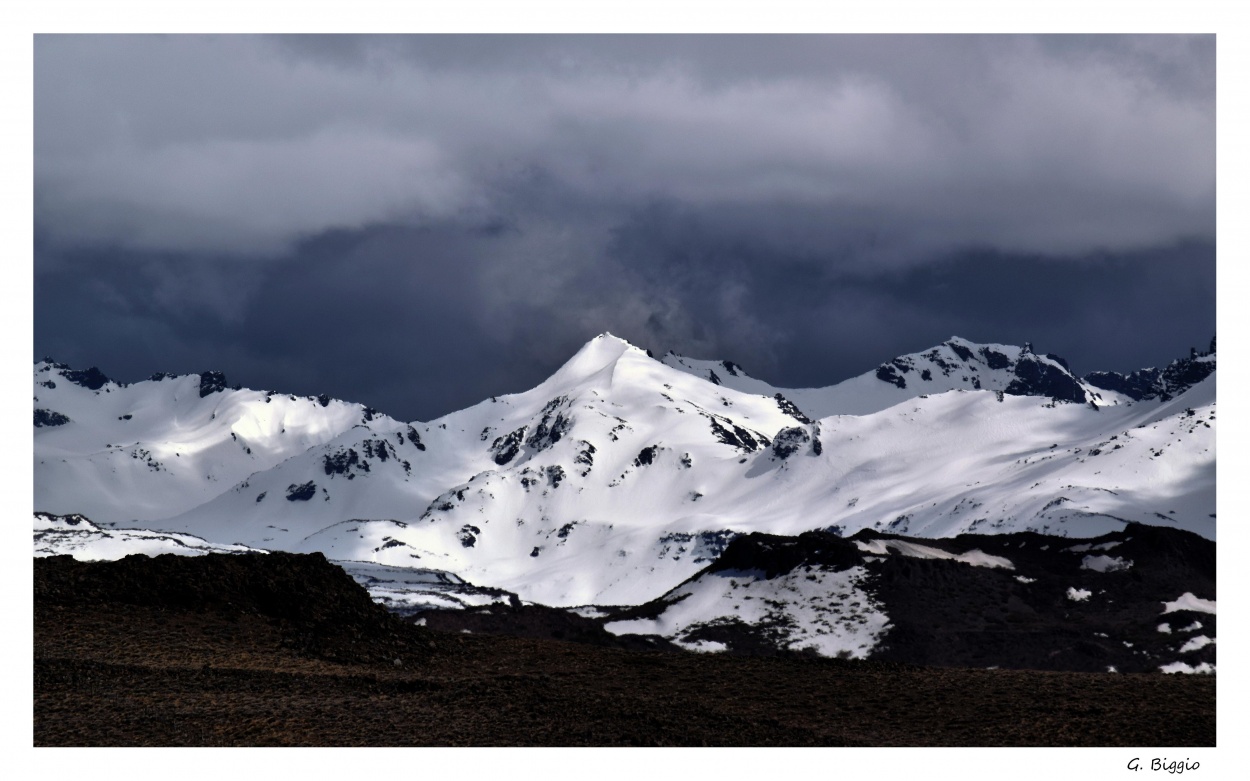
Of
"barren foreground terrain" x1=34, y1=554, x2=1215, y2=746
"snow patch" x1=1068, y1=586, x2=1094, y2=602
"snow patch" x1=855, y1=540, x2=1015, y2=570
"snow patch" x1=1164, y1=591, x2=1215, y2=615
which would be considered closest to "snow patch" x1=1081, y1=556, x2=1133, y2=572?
"snow patch" x1=1068, y1=586, x2=1094, y2=602

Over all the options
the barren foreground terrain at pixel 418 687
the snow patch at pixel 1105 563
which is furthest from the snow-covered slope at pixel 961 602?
the barren foreground terrain at pixel 418 687

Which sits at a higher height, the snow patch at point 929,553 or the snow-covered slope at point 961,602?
the snow patch at point 929,553

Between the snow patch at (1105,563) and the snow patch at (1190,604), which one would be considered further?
the snow patch at (1105,563)

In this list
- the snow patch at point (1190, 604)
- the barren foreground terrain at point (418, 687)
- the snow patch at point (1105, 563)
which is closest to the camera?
the barren foreground terrain at point (418, 687)

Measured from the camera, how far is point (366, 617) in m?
36.5

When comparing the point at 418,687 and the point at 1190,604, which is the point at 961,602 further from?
the point at 418,687

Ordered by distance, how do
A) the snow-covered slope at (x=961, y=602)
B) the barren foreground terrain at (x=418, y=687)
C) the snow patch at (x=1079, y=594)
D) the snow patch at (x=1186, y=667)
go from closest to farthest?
the barren foreground terrain at (x=418, y=687), the snow patch at (x=1186, y=667), the snow-covered slope at (x=961, y=602), the snow patch at (x=1079, y=594)

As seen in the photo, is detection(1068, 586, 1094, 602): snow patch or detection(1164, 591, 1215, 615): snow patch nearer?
detection(1164, 591, 1215, 615): snow patch

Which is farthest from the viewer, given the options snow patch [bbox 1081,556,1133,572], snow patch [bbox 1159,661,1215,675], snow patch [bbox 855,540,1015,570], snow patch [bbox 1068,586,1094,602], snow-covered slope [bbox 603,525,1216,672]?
snow patch [bbox 855,540,1015,570]

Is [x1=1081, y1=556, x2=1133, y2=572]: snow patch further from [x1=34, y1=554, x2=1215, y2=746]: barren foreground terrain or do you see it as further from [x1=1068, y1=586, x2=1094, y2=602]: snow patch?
[x1=34, y1=554, x2=1215, y2=746]: barren foreground terrain

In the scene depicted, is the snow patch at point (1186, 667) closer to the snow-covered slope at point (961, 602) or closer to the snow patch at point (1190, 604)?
the snow-covered slope at point (961, 602)
